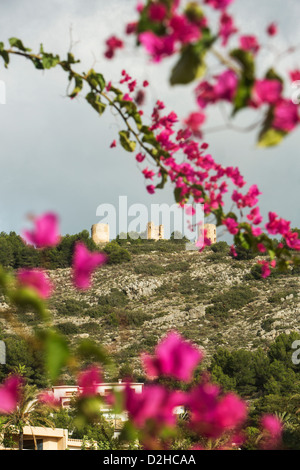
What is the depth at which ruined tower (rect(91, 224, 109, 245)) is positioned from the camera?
77562 millimetres

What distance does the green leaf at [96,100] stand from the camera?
3.42m

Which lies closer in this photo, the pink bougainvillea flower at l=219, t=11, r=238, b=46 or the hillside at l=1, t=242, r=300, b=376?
the pink bougainvillea flower at l=219, t=11, r=238, b=46

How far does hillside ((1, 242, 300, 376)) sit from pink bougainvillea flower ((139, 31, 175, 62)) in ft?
140

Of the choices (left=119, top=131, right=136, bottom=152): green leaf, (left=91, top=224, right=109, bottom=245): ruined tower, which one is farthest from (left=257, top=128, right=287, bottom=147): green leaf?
(left=91, top=224, right=109, bottom=245): ruined tower

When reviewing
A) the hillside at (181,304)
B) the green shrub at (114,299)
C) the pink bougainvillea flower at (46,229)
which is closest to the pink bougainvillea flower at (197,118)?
the pink bougainvillea flower at (46,229)

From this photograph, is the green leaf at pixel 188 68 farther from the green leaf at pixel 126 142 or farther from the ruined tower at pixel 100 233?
the ruined tower at pixel 100 233

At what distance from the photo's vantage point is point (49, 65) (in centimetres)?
317

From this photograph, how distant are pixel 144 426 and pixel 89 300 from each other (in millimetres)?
59879

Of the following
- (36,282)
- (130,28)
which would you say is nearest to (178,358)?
(36,282)

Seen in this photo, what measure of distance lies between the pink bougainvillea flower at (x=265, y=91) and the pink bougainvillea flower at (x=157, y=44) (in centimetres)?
29

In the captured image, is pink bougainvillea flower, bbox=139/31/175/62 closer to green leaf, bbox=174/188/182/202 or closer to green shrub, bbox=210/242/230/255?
green leaf, bbox=174/188/182/202

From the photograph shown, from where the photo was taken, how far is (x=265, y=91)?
1684mm
